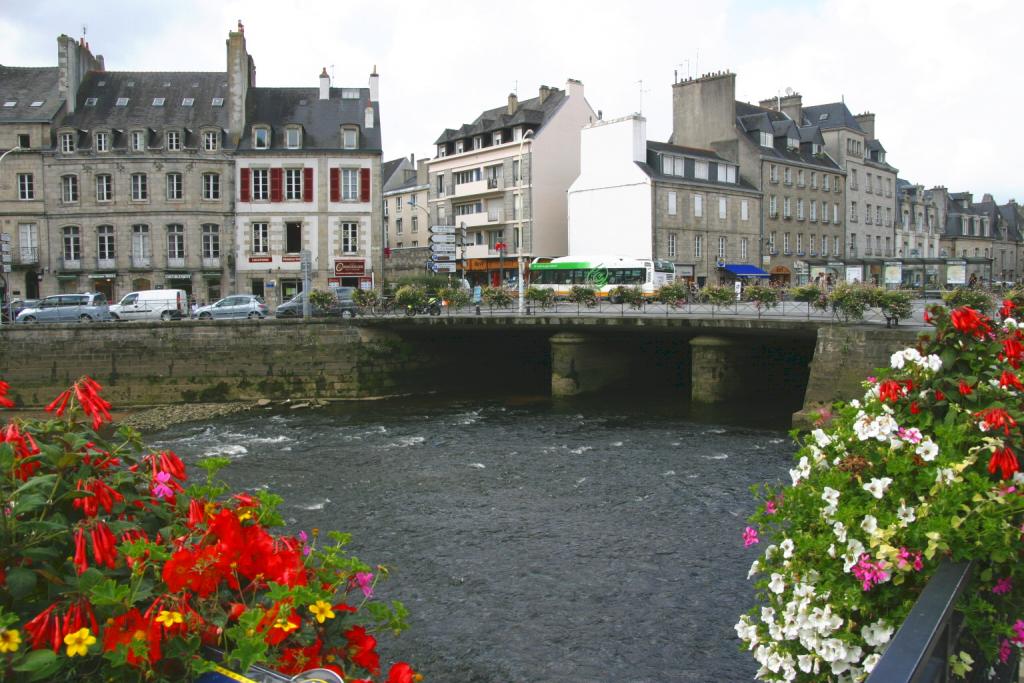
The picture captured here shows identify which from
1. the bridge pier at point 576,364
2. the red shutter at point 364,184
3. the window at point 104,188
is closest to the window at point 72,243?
the window at point 104,188

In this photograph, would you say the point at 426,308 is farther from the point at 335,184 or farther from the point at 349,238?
the point at 335,184

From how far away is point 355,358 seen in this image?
32844 mm

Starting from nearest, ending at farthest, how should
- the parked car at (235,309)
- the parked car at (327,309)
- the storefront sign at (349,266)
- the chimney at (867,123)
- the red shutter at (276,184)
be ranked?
the parked car at (327,309) → the parked car at (235,309) → the red shutter at (276,184) → the storefront sign at (349,266) → the chimney at (867,123)

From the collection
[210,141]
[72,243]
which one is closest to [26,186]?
[72,243]

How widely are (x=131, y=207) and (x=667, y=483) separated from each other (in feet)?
127

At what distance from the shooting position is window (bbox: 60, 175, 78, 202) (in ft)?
152

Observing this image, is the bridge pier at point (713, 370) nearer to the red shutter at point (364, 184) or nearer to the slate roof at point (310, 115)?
the red shutter at point (364, 184)

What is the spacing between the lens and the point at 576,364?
104ft

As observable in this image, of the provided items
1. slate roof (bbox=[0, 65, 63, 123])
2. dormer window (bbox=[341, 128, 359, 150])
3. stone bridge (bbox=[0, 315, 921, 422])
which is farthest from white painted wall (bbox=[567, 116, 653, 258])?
slate roof (bbox=[0, 65, 63, 123])

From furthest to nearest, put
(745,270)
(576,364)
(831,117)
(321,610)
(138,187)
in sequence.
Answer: (831,117) → (745,270) → (138,187) → (576,364) → (321,610)

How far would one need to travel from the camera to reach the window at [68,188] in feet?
152

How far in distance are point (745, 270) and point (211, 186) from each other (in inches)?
1275

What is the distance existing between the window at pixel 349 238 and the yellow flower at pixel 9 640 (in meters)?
47.1

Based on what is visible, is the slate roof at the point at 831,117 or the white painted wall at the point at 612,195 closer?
the white painted wall at the point at 612,195
